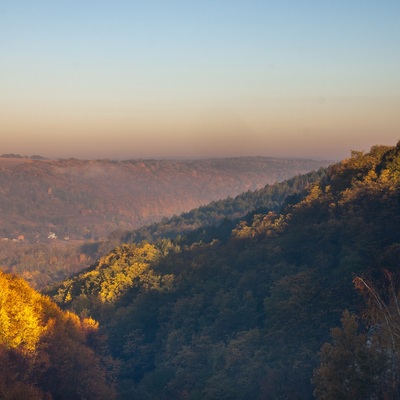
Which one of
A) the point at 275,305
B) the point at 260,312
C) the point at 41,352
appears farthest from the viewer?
the point at 260,312

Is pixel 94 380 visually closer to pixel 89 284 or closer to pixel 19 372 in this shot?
pixel 19 372

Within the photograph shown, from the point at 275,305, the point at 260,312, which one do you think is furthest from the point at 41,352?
the point at 260,312

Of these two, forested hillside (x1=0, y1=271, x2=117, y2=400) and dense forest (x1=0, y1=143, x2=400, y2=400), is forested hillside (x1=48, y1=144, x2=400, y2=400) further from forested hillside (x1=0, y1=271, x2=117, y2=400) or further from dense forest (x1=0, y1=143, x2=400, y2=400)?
forested hillside (x1=0, y1=271, x2=117, y2=400)

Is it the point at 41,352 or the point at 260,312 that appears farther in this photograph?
the point at 260,312

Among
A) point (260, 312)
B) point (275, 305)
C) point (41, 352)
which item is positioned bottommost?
point (260, 312)

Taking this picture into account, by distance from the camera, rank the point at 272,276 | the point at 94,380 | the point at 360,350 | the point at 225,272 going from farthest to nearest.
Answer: the point at 225,272 → the point at 272,276 → the point at 94,380 → the point at 360,350

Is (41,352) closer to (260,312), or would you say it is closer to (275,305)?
(275,305)

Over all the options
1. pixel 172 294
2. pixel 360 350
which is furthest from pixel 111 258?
pixel 360 350
